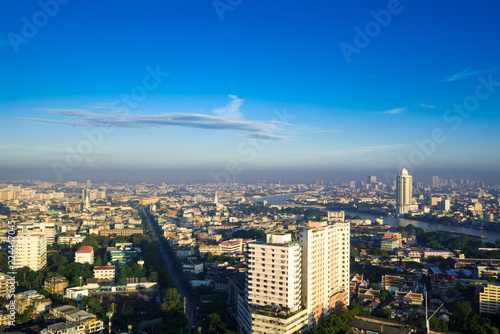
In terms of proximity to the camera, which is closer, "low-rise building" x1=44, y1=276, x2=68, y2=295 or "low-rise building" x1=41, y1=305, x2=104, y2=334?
"low-rise building" x1=41, y1=305, x2=104, y2=334

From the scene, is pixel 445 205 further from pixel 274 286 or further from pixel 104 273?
pixel 274 286

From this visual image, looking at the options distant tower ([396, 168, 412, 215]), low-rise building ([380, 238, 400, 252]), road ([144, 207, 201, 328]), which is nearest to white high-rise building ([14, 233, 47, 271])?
road ([144, 207, 201, 328])

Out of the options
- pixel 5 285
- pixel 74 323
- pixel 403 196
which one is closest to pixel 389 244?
pixel 74 323

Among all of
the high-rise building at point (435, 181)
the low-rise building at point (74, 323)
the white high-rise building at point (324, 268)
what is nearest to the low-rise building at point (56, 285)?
the low-rise building at point (74, 323)

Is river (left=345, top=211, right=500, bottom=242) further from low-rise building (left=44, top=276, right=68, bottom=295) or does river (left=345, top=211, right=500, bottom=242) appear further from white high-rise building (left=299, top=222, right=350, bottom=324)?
low-rise building (left=44, top=276, right=68, bottom=295)

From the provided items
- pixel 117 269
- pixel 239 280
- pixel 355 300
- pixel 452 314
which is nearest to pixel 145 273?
pixel 117 269

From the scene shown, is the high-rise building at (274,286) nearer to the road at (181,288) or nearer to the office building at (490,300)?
the road at (181,288)

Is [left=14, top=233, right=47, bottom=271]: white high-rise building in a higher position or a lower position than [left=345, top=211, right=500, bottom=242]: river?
higher
